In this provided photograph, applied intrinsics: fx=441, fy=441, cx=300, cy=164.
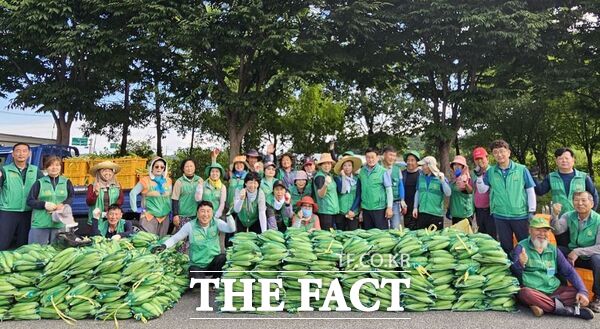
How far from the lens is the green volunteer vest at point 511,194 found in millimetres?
5641

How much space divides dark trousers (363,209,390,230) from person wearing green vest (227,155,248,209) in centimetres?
195

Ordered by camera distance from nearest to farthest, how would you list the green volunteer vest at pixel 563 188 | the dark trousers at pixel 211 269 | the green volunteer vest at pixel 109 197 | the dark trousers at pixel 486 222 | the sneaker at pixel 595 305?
the sneaker at pixel 595 305 → the dark trousers at pixel 211 269 → the green volunteer vest at pixel 563 188 → the green volunteer vest at pixel 109 197 → the dark trousers at pixel 486 222

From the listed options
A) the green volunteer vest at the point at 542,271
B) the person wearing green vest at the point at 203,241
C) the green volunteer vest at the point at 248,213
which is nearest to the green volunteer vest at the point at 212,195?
the green volunteer vest at the point at 248,213

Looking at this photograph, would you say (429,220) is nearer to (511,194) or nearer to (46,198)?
(511,194)

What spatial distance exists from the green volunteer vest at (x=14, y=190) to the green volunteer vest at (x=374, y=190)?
470cm

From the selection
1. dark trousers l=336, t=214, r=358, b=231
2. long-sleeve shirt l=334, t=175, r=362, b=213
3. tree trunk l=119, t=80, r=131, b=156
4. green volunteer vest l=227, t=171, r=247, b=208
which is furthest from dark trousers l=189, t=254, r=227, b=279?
tree trunk l=119, t=80, r=131, b=156

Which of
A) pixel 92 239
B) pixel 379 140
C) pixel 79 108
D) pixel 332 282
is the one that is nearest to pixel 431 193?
pixel 332 282

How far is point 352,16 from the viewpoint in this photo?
14750mm

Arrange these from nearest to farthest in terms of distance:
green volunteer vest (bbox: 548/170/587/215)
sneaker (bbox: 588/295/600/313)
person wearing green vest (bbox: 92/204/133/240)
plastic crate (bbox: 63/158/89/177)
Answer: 1. sneaker (bbox: 588/295/600/313)
2. green volunteer vest (bbox: 548/170/587/215)
3. person wearing green vest (bbox: 92/204/133/240)
4. plastic crate (bbox: 63/158/89/177)

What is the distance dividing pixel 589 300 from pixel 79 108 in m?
17.8

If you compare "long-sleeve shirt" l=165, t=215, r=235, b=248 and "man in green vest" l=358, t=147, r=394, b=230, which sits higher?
"man in green vest" l=358, t=147, r=394, b=230

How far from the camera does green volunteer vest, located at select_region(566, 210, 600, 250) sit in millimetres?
5197

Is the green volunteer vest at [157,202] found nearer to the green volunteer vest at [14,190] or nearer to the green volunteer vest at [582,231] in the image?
the green volunteer vest at [14,190]

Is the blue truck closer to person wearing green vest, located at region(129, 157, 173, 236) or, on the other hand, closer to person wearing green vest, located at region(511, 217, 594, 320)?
person wearing green vest, located at region(129, 157, 173, 236)
